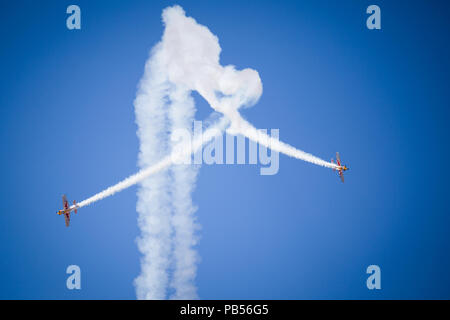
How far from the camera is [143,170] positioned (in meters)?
32.3

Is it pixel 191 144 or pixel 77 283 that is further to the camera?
pixel 77 283

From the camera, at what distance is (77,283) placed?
136 feet
